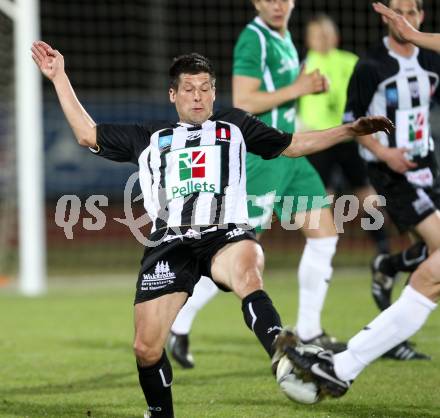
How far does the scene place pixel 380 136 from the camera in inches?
253

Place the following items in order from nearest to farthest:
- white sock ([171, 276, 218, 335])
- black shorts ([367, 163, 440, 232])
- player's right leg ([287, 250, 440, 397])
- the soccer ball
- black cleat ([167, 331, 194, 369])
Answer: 1. the soccer ball
2. player's right leg ([287, 250, 440, 397])
3. black shorts ([367, 163, 440, 232])
4. black cleat ([167, 331, 194, 369])
5. white sock ([171, 276, 218, 335])

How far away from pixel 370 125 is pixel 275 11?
218cm

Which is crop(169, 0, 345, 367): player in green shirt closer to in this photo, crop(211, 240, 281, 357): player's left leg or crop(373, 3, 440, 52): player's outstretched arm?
crop(373, 3, 440, 52): player's outstretched arm

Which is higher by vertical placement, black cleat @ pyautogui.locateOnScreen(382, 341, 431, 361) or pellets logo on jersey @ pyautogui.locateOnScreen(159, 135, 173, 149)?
pellets logo on jersey @ pyautogui.locateOnScreen(159, 135, 173, 149)

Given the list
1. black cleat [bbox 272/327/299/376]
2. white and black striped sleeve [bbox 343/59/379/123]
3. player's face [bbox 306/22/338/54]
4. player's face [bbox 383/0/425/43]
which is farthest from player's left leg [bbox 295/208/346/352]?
player's face [bbox 306/22/338/54]

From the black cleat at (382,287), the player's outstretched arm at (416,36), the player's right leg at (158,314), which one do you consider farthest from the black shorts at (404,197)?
the player's right leg at (158,314)

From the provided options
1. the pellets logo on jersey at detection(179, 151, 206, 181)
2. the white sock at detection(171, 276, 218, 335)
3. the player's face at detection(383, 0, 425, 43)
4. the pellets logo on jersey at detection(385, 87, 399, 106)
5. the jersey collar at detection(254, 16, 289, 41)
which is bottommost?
the white sock at detection(171, 276, 218, 335)

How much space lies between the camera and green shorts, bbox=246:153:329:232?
644cm

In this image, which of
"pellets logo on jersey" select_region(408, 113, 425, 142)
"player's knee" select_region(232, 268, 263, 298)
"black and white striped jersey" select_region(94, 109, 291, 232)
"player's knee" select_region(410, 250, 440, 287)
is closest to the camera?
"player's knee" select_region(232, 268, 263, 298)

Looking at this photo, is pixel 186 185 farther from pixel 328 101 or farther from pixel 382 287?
pixel 328 101

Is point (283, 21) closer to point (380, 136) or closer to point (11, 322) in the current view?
point (380, 136)

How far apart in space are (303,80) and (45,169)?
423 inches

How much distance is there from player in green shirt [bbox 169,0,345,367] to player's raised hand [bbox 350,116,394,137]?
157 centimetres

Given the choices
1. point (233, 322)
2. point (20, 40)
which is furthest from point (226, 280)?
point (20, 40)
